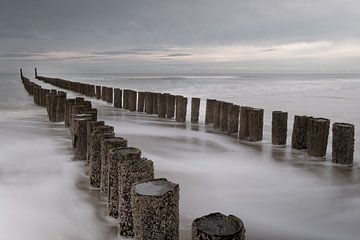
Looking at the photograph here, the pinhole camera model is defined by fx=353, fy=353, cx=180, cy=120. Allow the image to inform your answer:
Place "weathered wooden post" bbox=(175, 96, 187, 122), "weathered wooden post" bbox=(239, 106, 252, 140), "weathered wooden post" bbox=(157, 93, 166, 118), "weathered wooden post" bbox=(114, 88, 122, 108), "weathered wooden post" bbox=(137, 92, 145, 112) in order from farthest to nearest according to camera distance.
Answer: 1. "weathered wooden post" bbox=(114, 88, 122, 108)
2. "weathered wooden post" bbox=(137, 92, 145, 112)
3. "weathered wooden post" bbox=(157, 93, 166, 118)
4. "weathered wooden post" bbox=(175, 96, 187, 122)
5. "weathered wooden post" bbox=(239, 106, 252, 140)

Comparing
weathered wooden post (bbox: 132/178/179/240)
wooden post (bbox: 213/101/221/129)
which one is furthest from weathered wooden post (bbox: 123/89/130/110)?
weathered wooden post (bbox: 132/178/179/240)

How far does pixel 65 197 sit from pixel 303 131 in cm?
397

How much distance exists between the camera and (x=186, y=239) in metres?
2.83

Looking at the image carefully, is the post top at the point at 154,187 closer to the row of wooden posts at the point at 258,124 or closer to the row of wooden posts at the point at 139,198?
the row of wooden posts at the point at 139,198

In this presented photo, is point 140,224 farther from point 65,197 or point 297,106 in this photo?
point 297,106

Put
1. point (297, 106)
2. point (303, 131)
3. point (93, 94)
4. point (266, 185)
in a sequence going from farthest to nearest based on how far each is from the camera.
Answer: point (93, 94), point (297, 106), point (303, 131), point (266, 185)

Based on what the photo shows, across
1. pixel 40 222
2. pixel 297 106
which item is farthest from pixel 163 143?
pixel 297 106

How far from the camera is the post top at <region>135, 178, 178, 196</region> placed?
6.98 feet

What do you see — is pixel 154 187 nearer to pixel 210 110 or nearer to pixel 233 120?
pixel 233 120

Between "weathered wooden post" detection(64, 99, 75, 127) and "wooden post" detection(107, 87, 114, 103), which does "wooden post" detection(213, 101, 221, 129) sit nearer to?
"weathered wooden post" detection(64, 99, 75, 127)

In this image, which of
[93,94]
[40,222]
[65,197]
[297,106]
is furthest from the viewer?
[93,94]

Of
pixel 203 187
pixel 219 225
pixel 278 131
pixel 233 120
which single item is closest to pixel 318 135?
pixel 278 131

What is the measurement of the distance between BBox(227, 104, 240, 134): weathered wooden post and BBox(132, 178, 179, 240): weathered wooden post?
506cm

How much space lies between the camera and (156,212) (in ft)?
6.84
